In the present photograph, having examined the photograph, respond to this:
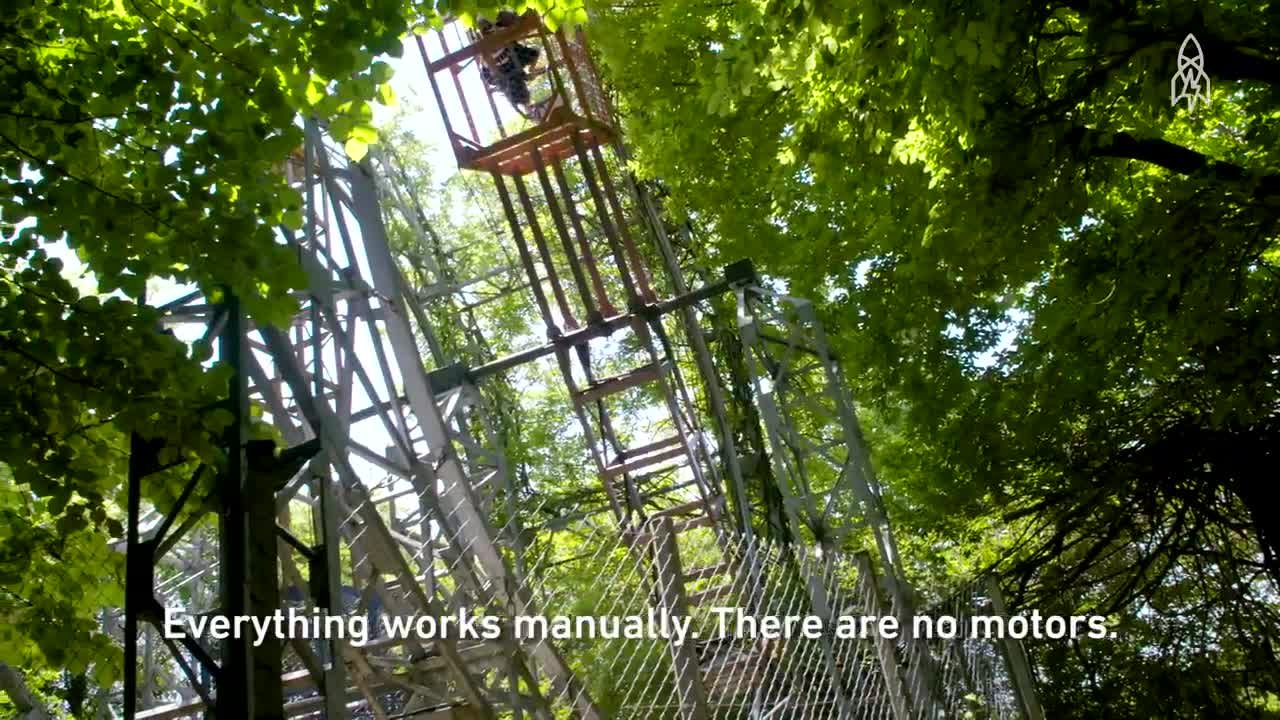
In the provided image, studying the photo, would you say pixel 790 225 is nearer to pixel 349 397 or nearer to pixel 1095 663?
pixel 1095 663

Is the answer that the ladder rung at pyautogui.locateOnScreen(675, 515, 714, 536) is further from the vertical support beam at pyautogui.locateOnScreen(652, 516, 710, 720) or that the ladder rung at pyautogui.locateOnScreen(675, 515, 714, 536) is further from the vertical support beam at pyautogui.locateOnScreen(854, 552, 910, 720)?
the vertical support beam at pyautogui.locateOnScreen(652, 516, 710, 720)

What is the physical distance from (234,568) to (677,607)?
5.32 ft

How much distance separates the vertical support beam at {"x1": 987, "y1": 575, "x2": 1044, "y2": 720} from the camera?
717cm

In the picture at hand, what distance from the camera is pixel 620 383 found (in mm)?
10469

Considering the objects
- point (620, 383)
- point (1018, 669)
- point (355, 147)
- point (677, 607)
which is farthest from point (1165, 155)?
point (620, 383)

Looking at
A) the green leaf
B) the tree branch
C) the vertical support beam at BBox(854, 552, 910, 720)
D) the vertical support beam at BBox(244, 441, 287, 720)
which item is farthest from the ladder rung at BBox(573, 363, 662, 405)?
the vertical support beam at BBox(244, 441, 287, 720)

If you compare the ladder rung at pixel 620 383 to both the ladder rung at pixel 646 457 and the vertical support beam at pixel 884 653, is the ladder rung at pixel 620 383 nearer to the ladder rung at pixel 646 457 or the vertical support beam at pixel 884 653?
the ladder rung at pixel 646 457

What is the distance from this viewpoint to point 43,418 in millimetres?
4027

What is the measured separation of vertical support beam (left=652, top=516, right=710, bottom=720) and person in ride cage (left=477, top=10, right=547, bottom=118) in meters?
6.55

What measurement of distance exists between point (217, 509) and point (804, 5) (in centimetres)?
296

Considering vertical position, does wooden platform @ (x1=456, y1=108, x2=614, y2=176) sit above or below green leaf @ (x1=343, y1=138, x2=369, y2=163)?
above

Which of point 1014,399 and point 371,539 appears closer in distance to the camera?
point 371,539

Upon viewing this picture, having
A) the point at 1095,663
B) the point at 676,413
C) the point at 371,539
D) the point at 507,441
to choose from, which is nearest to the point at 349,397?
the point at 371,539

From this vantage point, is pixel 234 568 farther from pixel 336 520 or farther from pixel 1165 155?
pixel 1165 155
